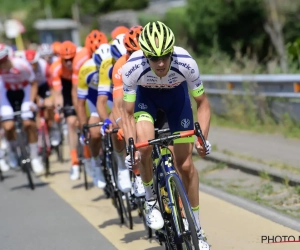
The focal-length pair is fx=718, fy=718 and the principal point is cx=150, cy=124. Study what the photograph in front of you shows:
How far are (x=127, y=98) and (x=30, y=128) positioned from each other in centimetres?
571

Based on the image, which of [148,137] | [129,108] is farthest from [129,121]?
[148,137]

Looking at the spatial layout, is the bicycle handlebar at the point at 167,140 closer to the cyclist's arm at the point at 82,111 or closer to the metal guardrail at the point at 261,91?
the cyclist's arm at the point at 82,111

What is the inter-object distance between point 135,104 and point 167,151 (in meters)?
0.58

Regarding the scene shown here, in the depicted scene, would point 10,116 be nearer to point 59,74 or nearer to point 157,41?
point 59,74

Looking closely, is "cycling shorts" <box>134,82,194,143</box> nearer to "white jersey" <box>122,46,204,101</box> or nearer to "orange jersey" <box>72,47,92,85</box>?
"white jersey" <box>122,46,204,101</box>

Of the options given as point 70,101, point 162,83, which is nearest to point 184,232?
point 162,83

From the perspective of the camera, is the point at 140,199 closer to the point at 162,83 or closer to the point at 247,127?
the point at 162,83

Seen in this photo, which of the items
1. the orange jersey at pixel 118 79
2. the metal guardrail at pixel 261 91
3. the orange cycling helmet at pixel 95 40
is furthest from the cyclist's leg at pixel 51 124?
the orange jersey at pixel 118 79

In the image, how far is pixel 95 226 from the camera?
8406 millimetres

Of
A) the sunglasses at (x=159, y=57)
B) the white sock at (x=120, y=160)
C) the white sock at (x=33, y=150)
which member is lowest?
the white sock at (x=33, y=150)

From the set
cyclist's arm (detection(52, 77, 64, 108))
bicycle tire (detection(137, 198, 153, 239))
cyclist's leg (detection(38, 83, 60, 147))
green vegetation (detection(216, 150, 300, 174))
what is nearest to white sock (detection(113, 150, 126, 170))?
bicycle tire (detection(137, 198, 153, 239))

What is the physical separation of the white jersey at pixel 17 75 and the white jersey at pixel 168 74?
543 cm

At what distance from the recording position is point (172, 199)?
5.97 metres

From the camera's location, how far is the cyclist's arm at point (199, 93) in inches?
244
